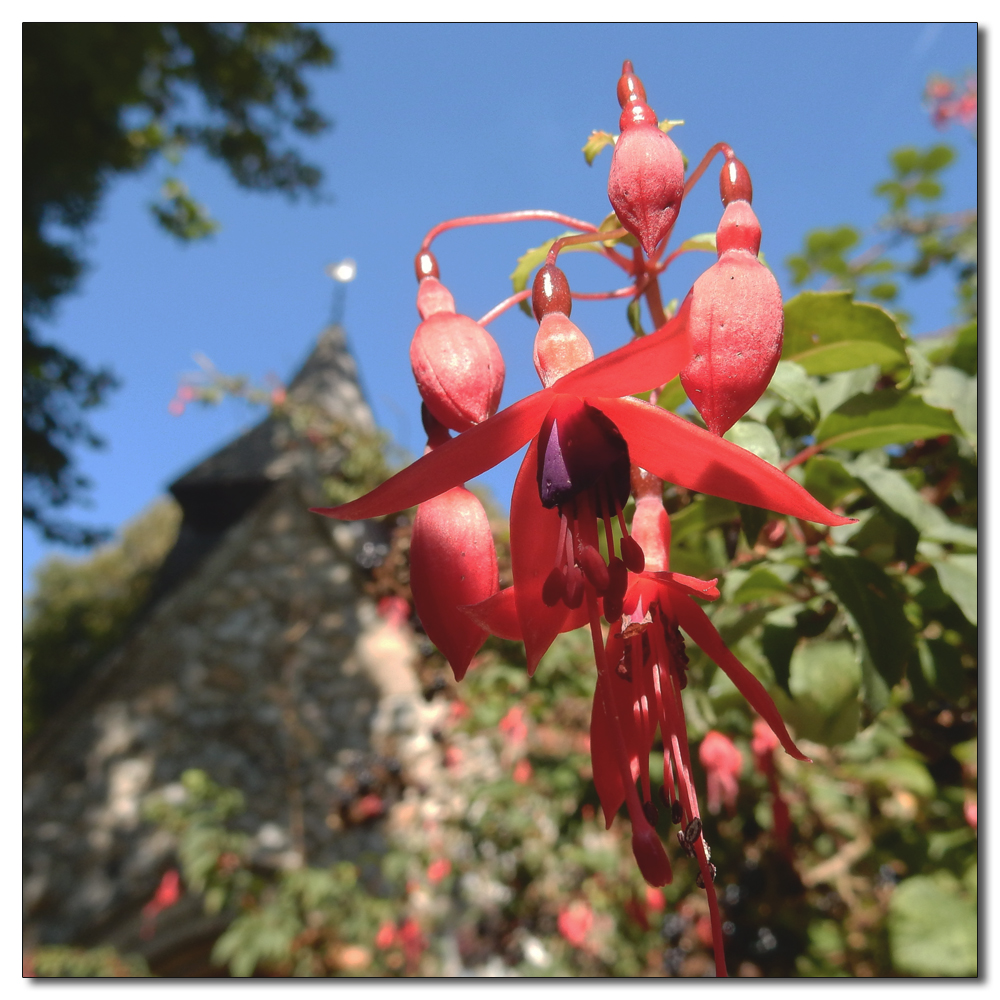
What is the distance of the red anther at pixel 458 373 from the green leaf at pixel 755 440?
0.53ft

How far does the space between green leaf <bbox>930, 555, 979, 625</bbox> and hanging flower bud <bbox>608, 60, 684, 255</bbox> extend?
390 mm

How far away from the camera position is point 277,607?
365 cm

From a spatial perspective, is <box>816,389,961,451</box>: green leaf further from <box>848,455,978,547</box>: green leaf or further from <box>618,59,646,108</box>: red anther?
<box>618,59,646,108</box>: red anther

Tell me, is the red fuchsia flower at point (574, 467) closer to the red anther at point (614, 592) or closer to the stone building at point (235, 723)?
the red anther at point (614, 592)

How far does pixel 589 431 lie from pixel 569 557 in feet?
0.18

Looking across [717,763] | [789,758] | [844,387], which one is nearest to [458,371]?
[844,387]

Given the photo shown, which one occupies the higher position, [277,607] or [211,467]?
[211,467]

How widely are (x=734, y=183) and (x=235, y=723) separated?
3488 millimetres

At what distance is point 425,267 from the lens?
0.41 m

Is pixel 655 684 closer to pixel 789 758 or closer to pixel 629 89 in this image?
pixel 629 89

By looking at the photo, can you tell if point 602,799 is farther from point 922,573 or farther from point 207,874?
point 207,874

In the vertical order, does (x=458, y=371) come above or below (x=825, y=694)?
above

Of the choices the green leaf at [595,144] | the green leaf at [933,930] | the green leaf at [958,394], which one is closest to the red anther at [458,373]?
the green leaf at [595,144]

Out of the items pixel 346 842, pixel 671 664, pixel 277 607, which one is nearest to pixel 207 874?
pixel 346 842
